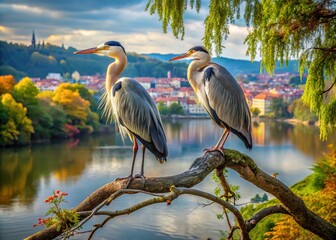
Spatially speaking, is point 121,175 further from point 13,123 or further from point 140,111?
point 140,111

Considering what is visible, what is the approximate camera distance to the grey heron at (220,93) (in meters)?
3.68

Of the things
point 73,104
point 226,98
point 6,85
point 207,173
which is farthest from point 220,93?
point 73,104

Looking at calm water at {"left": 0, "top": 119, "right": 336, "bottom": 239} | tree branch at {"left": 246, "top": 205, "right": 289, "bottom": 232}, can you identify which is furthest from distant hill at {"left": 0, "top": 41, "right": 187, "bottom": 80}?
tree branch at {"left": 246, "top": 205, "right": 289, "bottom": 232}

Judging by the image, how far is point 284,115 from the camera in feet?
136

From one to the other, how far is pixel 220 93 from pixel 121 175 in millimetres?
11887

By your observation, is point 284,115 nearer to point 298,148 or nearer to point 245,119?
point 298,148

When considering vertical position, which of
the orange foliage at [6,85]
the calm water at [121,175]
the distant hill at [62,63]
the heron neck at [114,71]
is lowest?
the calm water at [121,175]

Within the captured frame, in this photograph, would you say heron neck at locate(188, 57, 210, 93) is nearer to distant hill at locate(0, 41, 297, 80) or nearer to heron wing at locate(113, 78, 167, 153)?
heron wing at locate(113, 78, 167, 153)

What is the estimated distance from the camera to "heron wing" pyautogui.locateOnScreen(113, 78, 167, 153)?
3543 millimetres

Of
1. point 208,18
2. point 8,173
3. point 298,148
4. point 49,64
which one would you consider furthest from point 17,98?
point 49,64

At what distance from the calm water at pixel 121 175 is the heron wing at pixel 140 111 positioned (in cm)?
206

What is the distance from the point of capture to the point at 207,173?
3.00 m

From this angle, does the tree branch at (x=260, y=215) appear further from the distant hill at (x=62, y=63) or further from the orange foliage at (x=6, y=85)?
the distant hill at (x=62, y=63)

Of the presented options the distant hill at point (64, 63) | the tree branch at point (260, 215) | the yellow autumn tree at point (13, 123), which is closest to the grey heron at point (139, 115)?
the tree branch at point (260, 215)
